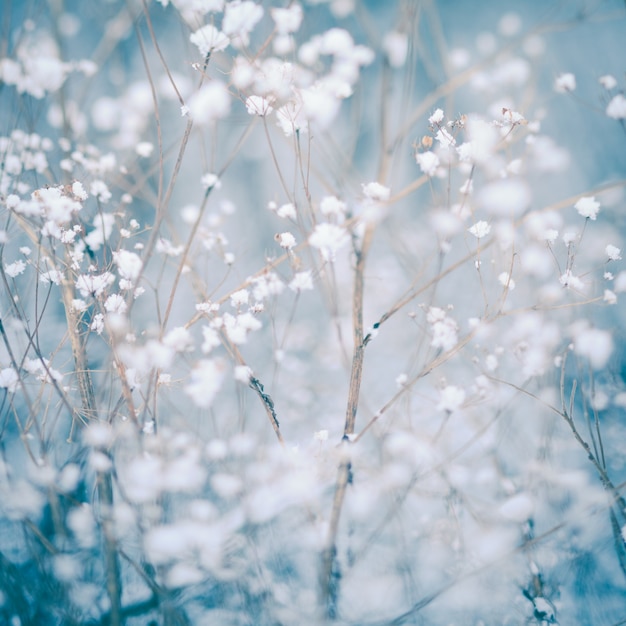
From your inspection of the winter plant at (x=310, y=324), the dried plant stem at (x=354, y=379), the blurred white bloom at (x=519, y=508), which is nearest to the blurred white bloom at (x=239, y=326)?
the winter plant at (x=310, y=324)

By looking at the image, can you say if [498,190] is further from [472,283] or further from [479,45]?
[479,45]

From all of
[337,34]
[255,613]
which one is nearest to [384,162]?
[337,34]

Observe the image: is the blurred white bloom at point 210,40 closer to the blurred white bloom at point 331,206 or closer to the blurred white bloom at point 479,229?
the blurred white bloom at point 331,206

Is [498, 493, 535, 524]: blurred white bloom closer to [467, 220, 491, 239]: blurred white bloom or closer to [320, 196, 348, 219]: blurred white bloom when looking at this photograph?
[467, 220, 491, 239]: blurred white bloom

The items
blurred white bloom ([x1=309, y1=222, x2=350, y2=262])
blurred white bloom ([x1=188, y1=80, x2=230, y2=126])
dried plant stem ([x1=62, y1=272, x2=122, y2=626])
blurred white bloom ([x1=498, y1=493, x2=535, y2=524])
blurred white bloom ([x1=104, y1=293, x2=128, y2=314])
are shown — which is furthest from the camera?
blurred white bloom ([x1=498, y1=493, x2=535, y2=524])

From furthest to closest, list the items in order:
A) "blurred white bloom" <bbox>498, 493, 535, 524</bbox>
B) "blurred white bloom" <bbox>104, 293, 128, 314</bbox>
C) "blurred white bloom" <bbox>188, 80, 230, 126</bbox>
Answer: "blurred white bloom" <bbox>498, 493, 535, 524</bbox> < "blurred white bloom" <bbox>104, 293, 128, 314</bbox> < "blurred white bloom" <bbox>188, 80, 230, 126</bbox>

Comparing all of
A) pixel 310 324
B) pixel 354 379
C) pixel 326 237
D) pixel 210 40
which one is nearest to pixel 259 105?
pixel 210 40

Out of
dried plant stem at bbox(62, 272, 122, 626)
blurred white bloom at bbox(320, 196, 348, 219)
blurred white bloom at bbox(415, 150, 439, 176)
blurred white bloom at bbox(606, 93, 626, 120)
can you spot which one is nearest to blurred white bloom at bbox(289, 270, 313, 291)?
blurred white bloom at bbox(320, 196, 348, 219)

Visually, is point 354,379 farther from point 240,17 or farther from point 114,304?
point 240,17
